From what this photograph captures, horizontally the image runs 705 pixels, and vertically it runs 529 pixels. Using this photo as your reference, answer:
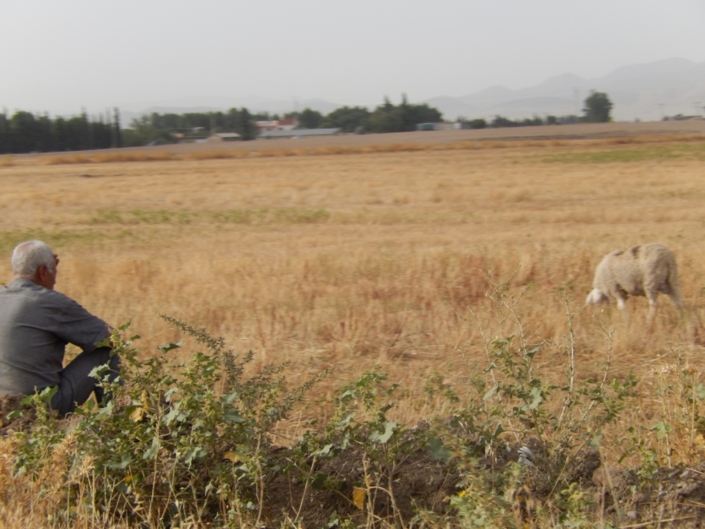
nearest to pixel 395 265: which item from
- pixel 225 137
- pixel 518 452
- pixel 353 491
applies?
pixel 518 452

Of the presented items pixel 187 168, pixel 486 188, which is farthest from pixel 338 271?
pixel 187 168

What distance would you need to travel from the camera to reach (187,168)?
3975 cm

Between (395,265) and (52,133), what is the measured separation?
64.7m

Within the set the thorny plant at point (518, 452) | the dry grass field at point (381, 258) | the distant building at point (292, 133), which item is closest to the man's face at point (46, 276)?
the dry grass field at point (381, 258)

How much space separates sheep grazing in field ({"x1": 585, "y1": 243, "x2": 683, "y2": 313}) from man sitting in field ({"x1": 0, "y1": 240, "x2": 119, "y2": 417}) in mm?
5549

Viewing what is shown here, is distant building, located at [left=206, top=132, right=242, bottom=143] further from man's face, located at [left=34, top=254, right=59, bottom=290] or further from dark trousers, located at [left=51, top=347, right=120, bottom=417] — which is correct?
dark trousers, located at [left=51, top=347, right=120, bottom=417]

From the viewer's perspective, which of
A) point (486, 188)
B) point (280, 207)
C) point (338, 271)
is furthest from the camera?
point (486, 188)

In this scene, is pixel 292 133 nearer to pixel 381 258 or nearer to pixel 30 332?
pixel 381 258

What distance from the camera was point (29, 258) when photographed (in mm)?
4848

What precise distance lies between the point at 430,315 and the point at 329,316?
111 cm

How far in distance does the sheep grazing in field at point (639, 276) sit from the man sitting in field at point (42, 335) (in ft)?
18.2

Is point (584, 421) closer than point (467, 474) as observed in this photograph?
No

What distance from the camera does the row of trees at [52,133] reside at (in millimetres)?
66688

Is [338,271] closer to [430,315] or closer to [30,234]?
[430,315]
